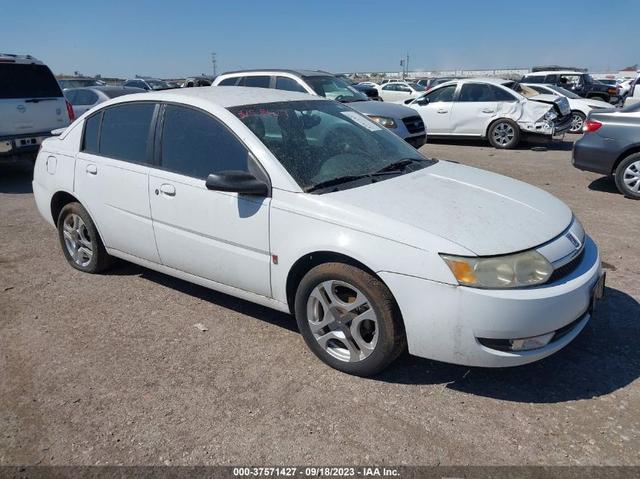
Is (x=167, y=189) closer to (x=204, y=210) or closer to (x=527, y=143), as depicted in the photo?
(x=204, y=210)

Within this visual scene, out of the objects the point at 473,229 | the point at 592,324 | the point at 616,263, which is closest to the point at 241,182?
the point at 473,229

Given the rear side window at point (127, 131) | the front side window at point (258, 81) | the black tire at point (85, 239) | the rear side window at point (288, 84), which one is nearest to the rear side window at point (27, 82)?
the front side window at point (258, 81)

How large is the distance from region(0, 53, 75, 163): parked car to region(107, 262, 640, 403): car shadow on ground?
7587mm

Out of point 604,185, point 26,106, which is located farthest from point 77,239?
point 604,185

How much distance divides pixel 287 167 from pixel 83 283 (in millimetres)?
2427

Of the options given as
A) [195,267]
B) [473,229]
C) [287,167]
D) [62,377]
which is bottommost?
[62,377]

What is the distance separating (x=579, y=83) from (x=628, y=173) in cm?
1573

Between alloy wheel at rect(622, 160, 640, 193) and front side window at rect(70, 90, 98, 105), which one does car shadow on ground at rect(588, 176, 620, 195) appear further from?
front side window at rect(70, 90, 98, 105)

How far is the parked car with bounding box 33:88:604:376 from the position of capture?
8.82 ft

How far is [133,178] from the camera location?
3.97 m

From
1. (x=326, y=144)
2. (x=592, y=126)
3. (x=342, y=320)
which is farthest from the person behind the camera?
(x=592, y=126)

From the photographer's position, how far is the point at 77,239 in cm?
474

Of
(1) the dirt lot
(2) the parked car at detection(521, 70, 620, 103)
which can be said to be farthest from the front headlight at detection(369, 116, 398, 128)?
(2) the parked car at detection(521, 70, 620, 103)

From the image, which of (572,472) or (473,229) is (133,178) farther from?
(572,472)
